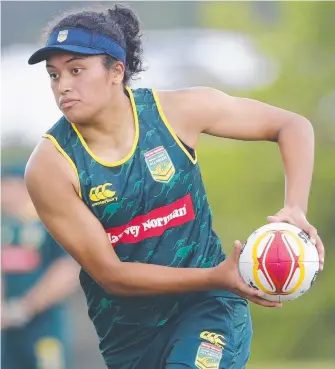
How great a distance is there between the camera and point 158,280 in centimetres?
479

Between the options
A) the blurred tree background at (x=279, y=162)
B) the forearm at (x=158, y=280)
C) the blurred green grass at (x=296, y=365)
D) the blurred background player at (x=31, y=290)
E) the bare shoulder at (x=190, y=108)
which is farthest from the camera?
the blurred tree background at (x=279, y=162)

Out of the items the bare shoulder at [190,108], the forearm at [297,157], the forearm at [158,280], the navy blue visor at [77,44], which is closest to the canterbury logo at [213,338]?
the forearm at [158,280]

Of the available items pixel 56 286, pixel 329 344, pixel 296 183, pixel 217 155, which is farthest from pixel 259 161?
pixel 296 183

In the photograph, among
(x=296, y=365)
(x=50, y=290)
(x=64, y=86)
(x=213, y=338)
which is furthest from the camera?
(x=296, y=365)

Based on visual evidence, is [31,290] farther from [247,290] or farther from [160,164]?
[247,290]

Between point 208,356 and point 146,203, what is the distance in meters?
0.71

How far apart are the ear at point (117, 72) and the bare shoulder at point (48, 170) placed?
407mm

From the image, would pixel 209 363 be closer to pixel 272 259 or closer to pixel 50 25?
pixel 272 259

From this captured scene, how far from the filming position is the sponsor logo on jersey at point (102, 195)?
489cm

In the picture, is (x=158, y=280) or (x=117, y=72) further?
(x=117, y=72)

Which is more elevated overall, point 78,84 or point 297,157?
point 78,84

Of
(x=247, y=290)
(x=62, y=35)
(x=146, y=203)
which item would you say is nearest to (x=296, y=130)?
(x=146, y=203)

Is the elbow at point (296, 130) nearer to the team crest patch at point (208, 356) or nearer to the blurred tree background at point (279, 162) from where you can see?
the team crest patch at point (208, 356)

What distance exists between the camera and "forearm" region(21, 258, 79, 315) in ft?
27.5
